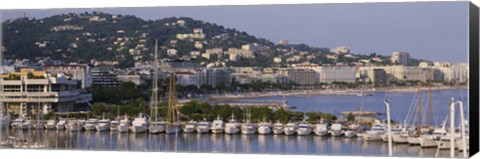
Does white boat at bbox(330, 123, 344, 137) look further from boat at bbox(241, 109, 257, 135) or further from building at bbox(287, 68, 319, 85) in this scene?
boat at bbox(241, 109, 257, 135)

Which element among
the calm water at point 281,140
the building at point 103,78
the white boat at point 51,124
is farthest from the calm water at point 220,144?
the building at point 103,78

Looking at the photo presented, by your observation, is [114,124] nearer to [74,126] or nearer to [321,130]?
[74,126]

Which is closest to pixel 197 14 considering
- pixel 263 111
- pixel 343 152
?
pixel 263 111

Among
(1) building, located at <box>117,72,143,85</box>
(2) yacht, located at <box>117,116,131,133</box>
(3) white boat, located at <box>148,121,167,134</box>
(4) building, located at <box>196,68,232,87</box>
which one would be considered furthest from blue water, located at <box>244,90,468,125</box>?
(2) yacht, located at <box>117,116,131,133</box>

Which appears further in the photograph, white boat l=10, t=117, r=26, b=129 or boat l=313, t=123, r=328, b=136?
white boat l=10, t=117, r=26, b=129

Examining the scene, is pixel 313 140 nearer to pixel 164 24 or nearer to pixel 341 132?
→ pixel 341 132
